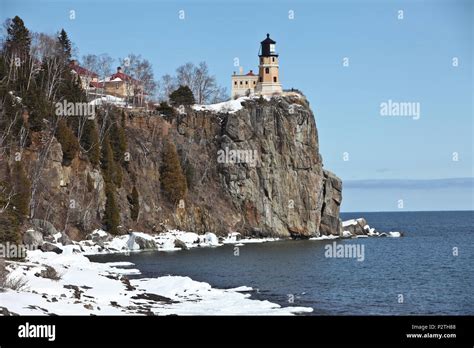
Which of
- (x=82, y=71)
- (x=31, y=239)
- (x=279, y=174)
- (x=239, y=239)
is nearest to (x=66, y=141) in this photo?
(x=31, y=239)

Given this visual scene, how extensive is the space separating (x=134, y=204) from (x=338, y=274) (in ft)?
125

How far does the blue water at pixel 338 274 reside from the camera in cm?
3725

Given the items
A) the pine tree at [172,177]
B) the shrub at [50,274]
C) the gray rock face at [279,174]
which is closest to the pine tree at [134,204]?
the pine tree at [172,177]

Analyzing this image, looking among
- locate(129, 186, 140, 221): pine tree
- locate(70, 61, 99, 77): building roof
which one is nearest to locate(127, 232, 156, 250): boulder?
locate(129, 186, 140, 221): pine tree

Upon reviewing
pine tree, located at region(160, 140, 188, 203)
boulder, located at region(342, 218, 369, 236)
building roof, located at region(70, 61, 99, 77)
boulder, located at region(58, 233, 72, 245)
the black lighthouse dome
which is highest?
the black lighthouse dome

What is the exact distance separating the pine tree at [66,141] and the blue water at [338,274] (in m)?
15.4

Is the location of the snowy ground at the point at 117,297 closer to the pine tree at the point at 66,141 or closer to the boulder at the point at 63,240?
the boulder at the point at 63,240

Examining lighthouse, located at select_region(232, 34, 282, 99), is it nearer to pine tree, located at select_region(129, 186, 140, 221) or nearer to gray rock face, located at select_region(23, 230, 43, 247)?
pine tree, located at select_region(129, 186, 140, 221)

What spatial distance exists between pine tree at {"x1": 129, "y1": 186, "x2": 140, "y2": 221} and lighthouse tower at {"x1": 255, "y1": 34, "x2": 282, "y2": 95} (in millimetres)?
34407

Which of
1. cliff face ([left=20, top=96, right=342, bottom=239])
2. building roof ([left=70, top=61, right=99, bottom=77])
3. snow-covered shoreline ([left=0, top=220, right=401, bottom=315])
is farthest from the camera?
building roof ([left=70, top=61, right=99, bottom=77])

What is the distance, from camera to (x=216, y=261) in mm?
61219

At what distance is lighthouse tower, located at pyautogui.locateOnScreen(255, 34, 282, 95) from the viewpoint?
112250mm

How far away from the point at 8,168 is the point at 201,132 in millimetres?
40453
